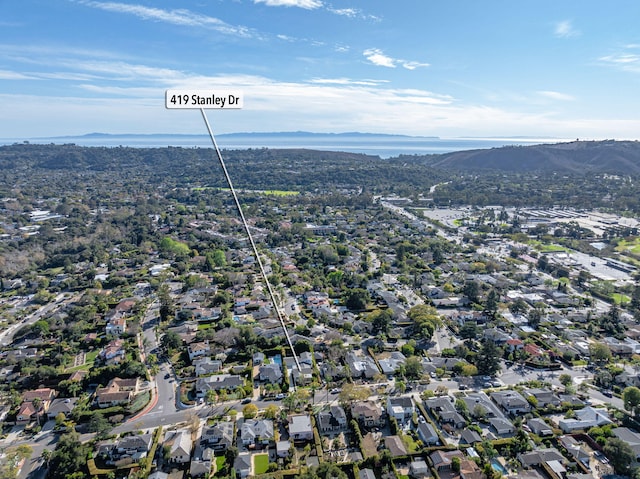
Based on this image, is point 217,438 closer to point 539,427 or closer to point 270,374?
point 270,374

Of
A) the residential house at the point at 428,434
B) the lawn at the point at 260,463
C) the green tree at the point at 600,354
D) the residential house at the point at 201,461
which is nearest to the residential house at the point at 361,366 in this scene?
the residential house at the point at 428,434

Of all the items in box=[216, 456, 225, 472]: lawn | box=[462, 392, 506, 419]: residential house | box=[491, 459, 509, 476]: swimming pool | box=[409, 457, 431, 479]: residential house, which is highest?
box=[462, 392, 506, 419]: residential house

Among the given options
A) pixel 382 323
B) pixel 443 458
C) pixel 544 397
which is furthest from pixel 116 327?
pixel 544 397

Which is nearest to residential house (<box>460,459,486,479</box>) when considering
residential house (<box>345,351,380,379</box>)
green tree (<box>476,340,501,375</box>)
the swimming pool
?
the swimming pool

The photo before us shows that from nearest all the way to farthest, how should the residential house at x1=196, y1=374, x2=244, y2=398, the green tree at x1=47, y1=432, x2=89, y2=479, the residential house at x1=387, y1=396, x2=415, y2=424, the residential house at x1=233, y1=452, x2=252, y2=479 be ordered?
the green tree at x1=47, y1=432, x2=89, y2=479 < the residential house at x1=233, y1=452, x2=252, y2=479 < the residential house at x1=387, y1=396, x2=415, y2=424 < the residential house at x1=196, y1=374, x2=244, y2=398

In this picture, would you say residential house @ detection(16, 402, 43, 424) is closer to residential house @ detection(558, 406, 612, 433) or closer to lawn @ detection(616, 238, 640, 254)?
residential house @ detection(558, 406, 612, 433)
